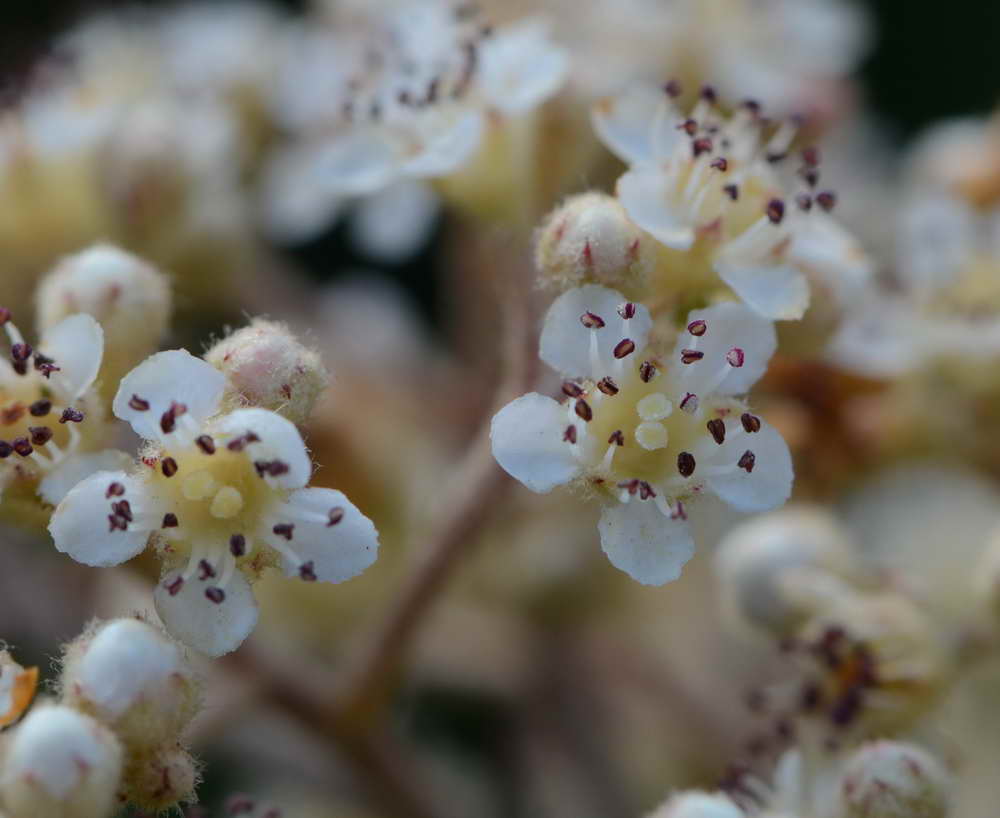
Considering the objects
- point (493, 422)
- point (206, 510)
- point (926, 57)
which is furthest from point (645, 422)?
point (926, 57)

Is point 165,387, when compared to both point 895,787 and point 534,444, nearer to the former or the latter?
point 534,444

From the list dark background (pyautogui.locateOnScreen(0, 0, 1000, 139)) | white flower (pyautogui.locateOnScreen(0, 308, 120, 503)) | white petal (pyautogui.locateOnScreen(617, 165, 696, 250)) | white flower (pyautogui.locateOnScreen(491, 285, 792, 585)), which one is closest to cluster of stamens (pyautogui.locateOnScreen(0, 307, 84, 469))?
white flower (pyautogui.locateOnScreen(0, 308, 120, 503))

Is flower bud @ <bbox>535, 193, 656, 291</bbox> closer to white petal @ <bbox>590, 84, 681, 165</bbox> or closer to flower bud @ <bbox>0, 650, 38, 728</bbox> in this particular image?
white petal @ <bbox>590, 84, 681, 165</bbox>

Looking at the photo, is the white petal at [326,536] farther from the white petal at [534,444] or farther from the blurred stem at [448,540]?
the blurred stem at [448,540]

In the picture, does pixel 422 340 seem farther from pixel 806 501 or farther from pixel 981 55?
pixel 981 55

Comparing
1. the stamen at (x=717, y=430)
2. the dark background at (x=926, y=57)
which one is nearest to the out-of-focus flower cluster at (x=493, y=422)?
the stamen at (x=717, y=430)

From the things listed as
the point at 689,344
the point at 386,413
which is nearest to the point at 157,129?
the point at 386,413
